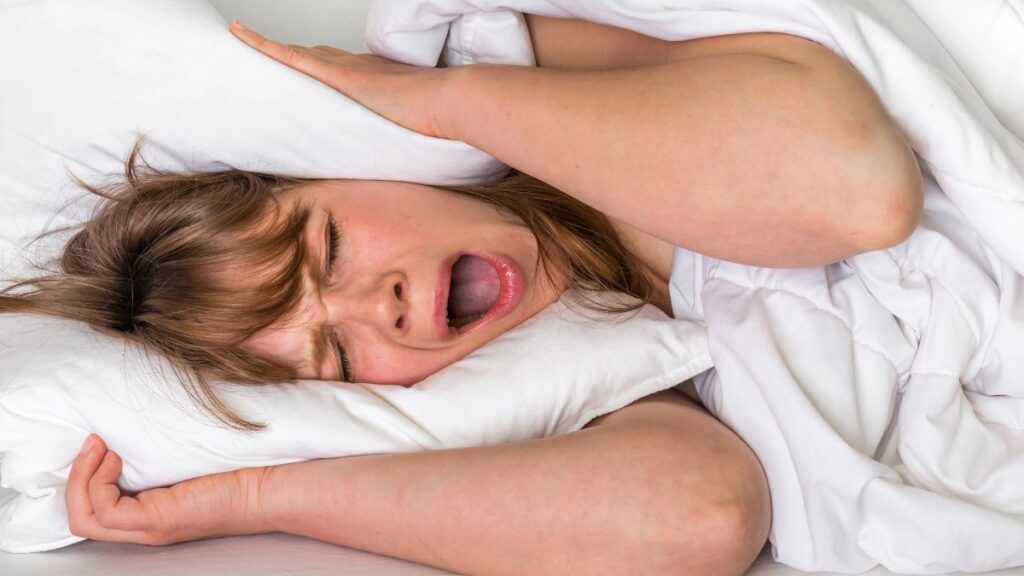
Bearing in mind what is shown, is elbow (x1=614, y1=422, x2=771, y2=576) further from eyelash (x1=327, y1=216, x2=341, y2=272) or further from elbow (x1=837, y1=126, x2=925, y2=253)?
eyelash (x1=327, y1=216, x2=341, y2=272)

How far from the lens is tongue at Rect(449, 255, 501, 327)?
4.15ft

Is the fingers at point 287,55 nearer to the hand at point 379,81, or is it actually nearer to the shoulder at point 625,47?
the hand at point 379,81

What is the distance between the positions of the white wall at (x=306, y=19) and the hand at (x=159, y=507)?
30.6 inches

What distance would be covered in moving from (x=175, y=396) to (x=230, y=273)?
14 cm

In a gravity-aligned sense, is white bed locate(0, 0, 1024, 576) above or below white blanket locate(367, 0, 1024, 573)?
below

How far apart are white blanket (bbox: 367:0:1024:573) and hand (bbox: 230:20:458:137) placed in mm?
142

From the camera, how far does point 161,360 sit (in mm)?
1139

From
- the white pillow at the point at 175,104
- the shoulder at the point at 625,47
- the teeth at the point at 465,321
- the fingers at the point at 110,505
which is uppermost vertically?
the shoulder at the point at 625,47

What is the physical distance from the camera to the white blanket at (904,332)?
0.96 meters

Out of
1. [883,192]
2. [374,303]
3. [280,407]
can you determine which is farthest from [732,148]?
[280,407]

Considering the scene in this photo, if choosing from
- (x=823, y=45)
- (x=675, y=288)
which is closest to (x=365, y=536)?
(x=675, y=288)

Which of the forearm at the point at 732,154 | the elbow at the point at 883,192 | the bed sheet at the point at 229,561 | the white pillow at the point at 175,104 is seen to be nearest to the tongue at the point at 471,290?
the white pillow at the point at 175,104

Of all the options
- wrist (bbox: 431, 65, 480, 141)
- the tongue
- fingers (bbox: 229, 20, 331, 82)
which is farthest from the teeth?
fingers (bbox: 229, 20, 331, 82)

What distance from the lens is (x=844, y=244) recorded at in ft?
3.14
